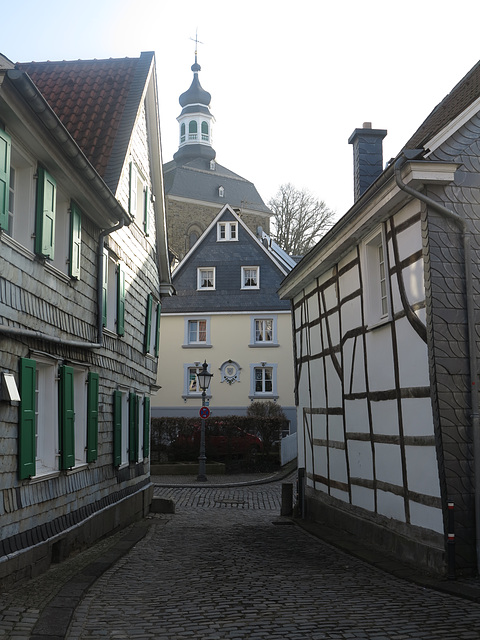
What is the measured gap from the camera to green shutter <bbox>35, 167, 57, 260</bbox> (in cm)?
876

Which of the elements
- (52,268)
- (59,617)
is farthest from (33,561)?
(52,268)

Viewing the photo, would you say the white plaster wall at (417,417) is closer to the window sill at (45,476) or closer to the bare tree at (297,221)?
the window sill at (45,476)

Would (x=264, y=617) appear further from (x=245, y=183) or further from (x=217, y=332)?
(x=245, y=183)

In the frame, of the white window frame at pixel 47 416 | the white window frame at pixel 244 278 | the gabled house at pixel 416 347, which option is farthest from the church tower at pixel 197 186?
the white window frame at pixel 47 416

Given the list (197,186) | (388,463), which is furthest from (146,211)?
(197,186)

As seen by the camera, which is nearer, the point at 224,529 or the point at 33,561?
the point at 33,561

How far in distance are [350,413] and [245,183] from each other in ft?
210

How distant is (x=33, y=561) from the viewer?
8.49m

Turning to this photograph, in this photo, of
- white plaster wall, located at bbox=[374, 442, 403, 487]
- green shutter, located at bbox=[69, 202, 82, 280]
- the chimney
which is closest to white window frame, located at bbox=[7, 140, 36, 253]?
green shutter, located at bbox=[69, 202, 82, 280]

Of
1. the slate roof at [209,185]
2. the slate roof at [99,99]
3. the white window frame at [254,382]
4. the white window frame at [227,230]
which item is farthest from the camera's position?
the slate roof at [209,185]

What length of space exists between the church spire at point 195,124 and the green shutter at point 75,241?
217 feet

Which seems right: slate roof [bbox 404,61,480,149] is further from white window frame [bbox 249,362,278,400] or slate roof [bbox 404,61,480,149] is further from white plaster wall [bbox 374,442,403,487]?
white window frame [bbox 249,362,278,400]

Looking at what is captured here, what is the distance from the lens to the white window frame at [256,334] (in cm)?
3684

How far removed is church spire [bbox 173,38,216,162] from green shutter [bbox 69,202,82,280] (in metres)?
66.1
